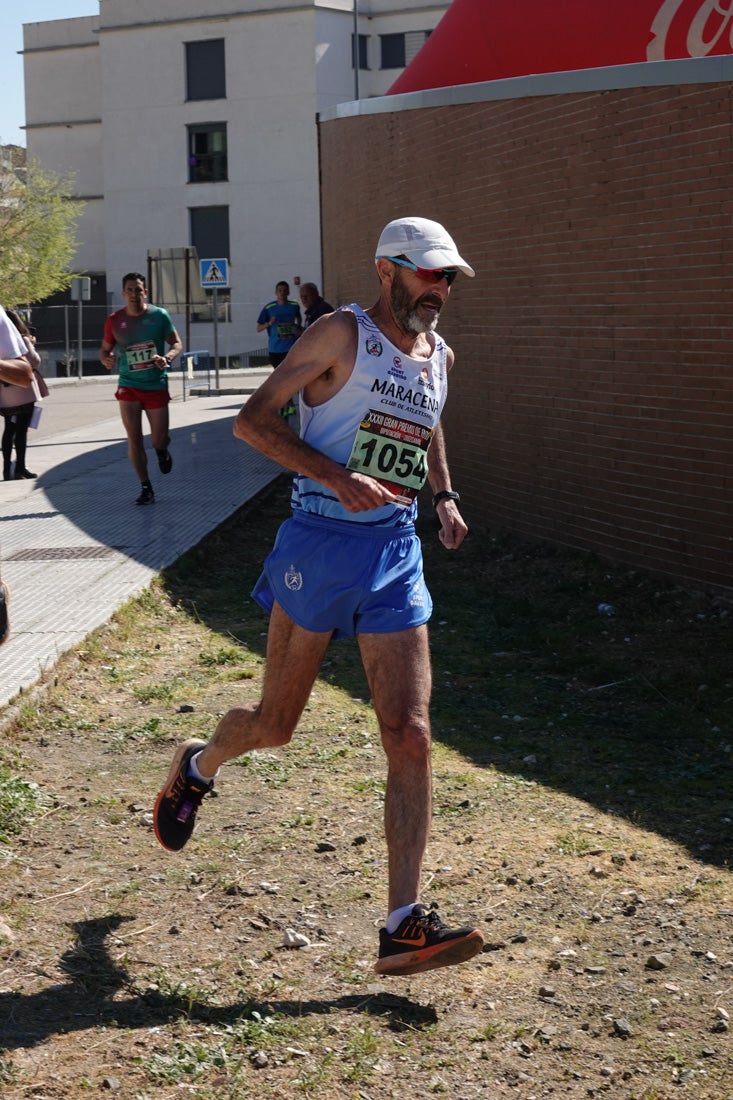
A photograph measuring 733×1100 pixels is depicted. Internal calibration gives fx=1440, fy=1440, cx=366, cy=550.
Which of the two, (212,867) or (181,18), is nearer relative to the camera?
(212,867)

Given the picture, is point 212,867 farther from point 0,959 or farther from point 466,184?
point 466,184

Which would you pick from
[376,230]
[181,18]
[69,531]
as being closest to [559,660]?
[69,531]

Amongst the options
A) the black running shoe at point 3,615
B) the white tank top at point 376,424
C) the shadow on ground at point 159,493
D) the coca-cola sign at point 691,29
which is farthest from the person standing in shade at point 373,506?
the coca-cola sign at point 691,29

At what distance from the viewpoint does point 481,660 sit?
795 centimetres

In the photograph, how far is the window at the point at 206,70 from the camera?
53312 mm

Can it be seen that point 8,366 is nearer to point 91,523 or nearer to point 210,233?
point 91,523

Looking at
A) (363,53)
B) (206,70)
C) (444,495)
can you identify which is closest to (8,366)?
(444,495)

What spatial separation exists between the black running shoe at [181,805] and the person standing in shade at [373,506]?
381 mm

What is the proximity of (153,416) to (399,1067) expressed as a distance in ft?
31.6

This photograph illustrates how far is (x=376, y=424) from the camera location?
4258 mm

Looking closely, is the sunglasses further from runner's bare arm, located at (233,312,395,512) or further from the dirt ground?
the dirt ground

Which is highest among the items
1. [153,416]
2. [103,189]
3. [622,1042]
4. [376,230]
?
[103,189]

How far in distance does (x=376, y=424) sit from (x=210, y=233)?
51.9 meters

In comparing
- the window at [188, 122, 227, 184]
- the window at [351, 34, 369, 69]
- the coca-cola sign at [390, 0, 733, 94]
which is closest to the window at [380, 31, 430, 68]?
the window at [351, 34, 369, 69]
